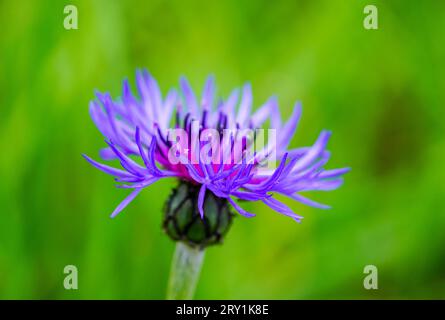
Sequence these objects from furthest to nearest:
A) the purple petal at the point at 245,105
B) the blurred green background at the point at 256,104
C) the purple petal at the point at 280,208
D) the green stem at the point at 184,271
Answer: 1. the blurred green background at the point at 256,104
2. the purple petal at the point at 245,105
3. the green stem at the point at 184,271
4. the purple petal at the point at 280,208

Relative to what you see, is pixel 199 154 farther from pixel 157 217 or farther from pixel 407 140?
pixel 407 140

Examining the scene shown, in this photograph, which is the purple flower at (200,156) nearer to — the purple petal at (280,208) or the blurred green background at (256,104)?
the purple petal at (280,208)

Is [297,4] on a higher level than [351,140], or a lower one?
higher

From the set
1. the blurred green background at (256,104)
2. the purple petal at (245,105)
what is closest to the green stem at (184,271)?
the purple petal at (245,105)

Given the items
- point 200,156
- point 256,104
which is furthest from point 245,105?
point 256,104
